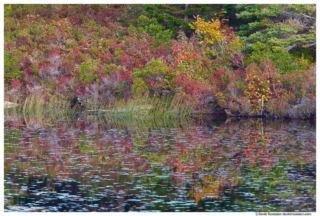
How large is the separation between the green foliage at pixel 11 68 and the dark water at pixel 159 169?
35.5ft

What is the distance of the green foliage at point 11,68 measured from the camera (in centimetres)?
3297

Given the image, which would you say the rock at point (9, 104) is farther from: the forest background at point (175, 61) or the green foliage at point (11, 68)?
the green foliage at point (11, 68)

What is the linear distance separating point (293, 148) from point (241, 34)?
17973 mm

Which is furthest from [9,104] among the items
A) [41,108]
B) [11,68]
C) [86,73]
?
[86,73]

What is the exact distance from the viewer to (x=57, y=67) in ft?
110

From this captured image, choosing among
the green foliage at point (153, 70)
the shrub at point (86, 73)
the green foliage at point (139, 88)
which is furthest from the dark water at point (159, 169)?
the shrub at point (86, 73)

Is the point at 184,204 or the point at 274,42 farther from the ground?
the point at 274,42

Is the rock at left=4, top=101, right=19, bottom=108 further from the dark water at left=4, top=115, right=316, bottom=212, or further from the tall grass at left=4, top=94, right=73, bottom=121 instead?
the dark water at left=4, top=115, right=316, bottom=212

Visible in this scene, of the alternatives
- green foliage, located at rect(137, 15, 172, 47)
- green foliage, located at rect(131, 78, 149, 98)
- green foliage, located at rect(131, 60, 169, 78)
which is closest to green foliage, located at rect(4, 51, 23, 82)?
green foliage, located at rect(131, 60, 169, 78)

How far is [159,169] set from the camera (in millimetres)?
14211

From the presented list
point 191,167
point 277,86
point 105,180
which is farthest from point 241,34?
point 105,180

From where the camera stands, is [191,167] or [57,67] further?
[57,67]

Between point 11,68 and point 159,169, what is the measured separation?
22262 mm

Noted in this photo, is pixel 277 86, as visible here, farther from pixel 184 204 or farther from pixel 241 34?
pixel 184 204
